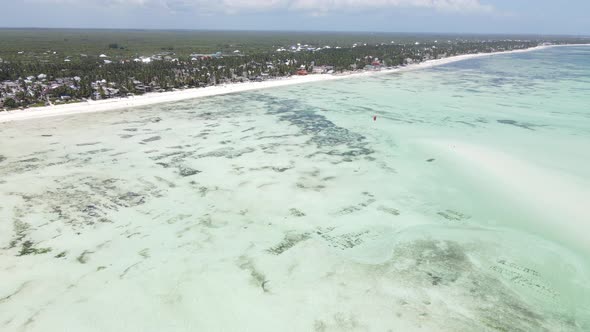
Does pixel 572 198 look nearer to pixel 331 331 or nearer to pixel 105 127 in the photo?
pixel 331 331

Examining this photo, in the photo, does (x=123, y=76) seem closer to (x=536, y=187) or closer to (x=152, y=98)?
(x=152, y=98)

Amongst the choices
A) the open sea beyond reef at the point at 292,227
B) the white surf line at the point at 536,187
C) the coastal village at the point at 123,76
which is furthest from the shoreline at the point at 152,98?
the white surf line at the point at 536,187

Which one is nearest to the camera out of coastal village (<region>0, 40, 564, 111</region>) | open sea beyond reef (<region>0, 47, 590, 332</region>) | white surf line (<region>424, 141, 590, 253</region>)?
open sea beyond reef (<region>0, 47, 590, 332</region>)

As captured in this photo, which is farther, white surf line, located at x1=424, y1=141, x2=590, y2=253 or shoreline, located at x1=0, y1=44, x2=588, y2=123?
shoreline, located at x1=0, y1=44, x2=588, y2=123

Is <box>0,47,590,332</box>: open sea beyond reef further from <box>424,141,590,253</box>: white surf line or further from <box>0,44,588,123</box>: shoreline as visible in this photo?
<box>0,44,588,123</box>: shoreline

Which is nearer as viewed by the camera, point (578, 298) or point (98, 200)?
point (578, 298)

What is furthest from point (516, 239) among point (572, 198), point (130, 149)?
point (130, 149)

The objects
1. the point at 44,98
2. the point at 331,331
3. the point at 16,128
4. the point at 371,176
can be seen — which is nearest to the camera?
the point at 331,331

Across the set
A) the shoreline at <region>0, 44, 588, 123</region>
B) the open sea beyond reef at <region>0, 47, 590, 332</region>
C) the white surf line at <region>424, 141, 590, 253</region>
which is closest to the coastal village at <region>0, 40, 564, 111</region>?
the shoreline at <region>0, 44, 588, 123</region>

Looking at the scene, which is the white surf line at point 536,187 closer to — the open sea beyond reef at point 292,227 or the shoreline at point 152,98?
the open sea beyond reef at point 292,227
